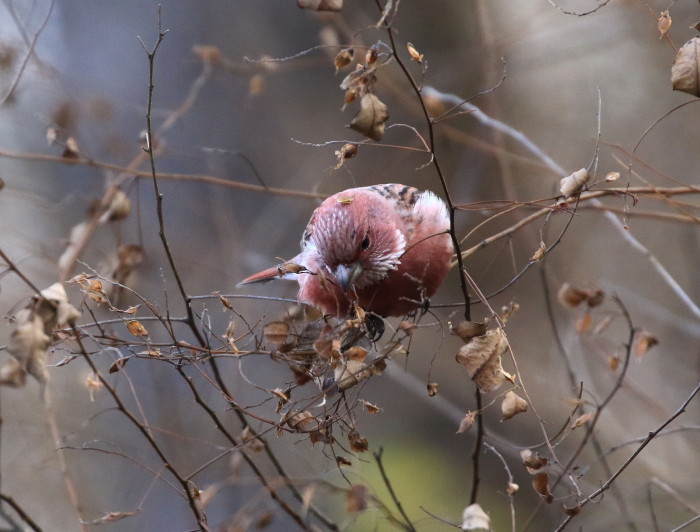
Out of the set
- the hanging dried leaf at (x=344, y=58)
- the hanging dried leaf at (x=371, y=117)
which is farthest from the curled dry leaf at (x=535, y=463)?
the hanging dried leaf at (x=344, y=58)

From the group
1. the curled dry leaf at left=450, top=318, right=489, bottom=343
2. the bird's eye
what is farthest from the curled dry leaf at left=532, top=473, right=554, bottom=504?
the bird's eye

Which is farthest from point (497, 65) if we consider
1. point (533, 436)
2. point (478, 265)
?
point (533, 436)

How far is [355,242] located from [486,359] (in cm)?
101

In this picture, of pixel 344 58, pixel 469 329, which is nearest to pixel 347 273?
pixel 469 329

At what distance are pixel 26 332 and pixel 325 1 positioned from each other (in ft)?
4.57

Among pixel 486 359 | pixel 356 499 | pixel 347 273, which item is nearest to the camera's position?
pixel 356 499

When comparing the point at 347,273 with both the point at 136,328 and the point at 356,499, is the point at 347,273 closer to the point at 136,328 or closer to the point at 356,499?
the point at 136,328

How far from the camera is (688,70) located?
77.0 inches

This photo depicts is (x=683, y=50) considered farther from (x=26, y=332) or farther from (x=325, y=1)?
(x=26, y=332)

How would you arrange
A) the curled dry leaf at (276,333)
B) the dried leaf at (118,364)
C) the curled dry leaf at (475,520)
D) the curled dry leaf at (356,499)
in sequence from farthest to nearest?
the curled dry leaf at (276,333) < the dried leaf at (118,364) < the curled dry leaf at (356,499) < the curled dry leaf at (475,520)

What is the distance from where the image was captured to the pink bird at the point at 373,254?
2.91 meters

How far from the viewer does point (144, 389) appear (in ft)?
20.6

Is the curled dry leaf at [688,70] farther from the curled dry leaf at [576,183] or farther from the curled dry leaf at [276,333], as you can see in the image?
the curled dry leaf at [276,333]

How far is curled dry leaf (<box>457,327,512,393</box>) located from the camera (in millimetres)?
2025
